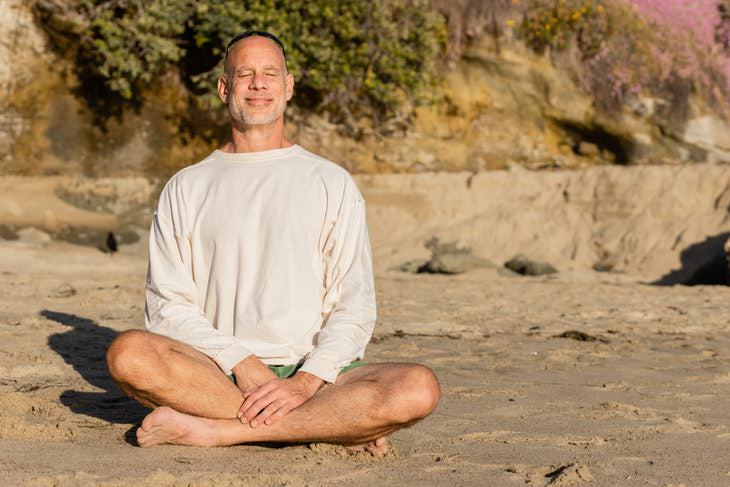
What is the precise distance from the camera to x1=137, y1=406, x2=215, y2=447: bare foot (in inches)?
124

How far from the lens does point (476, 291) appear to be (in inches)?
341

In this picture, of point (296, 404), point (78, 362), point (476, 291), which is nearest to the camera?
point (296, 404)

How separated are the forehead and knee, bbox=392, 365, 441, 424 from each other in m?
1.20

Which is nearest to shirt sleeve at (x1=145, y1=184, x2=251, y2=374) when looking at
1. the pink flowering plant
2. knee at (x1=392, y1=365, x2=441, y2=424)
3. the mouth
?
the mouth

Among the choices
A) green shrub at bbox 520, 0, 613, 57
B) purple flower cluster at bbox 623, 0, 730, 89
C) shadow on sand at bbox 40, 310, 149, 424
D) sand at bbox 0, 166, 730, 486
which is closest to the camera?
sand at bbox 0, 166, 730, 486

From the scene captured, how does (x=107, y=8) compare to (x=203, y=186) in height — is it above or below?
above

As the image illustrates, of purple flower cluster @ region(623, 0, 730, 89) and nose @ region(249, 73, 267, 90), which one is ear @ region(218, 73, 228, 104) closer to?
nose @ region(249, 73, 267, 90)

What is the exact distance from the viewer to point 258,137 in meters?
3.51

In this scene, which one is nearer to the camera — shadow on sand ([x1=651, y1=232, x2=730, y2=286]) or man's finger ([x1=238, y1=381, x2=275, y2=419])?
man's finger ([x1=238, y1=381, x2=275, y2=419])

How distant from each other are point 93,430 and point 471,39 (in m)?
10.1

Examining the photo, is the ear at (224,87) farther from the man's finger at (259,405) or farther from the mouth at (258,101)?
the man's finger at (259,405)

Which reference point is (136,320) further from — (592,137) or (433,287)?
(592,137)

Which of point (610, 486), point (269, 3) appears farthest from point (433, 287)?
point (610, 486)

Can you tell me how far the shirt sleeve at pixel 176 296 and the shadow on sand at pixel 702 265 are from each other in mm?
7545
